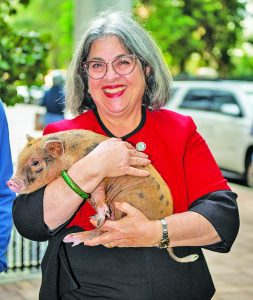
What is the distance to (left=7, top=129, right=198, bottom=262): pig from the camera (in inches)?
90.3

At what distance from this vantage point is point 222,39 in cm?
2769

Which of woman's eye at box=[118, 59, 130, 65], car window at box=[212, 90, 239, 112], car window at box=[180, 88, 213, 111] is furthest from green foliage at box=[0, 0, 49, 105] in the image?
car window at box=[180, 88, 213, 111]

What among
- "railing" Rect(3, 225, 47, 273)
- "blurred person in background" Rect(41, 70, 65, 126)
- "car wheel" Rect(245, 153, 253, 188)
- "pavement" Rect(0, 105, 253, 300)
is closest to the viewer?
"pavement" Rect(0, 105, 253, 300)

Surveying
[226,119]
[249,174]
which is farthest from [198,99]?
[249,174]

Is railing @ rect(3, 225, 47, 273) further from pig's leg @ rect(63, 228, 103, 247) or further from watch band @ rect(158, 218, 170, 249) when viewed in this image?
watch band @ rect(158, 218, 170, 249)

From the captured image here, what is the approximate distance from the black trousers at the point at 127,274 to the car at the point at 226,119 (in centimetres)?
940

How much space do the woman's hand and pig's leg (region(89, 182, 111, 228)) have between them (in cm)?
3

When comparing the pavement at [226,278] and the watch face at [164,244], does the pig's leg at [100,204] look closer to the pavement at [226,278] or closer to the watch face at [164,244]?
the watch face at [164,244]

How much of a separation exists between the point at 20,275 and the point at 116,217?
13.5 ft

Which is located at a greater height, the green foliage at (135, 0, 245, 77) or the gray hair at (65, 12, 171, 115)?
the gray hair at (65, 12, 171, 115)

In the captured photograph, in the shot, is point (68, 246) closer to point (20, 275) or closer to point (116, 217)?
point (116, 217)

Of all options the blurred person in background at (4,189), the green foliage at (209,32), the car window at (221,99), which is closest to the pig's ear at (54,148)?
the blurred person in background at (4,189)

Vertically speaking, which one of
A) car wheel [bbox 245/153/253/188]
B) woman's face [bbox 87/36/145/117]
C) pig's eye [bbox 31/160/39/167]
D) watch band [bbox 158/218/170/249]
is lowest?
car wheel [bbox 245/153/253/188]

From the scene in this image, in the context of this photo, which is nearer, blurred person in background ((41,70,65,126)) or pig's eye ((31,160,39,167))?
pig's eye ((31,160,39,167))
